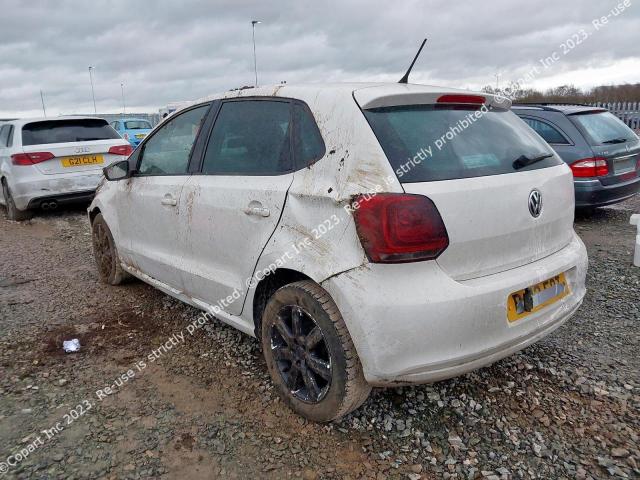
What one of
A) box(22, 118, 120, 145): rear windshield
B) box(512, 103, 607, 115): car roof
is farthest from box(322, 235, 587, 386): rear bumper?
box(22, 118, 120, 145): rear windshield

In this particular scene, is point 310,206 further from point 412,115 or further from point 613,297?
point 613,297

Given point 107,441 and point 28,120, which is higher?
point 28,120

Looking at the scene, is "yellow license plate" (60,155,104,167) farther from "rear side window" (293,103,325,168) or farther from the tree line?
the tree line

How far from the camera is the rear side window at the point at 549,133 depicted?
253 inches

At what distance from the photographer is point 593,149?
20.3 ft

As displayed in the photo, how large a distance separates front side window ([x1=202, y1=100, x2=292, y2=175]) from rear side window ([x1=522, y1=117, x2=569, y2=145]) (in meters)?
4.88

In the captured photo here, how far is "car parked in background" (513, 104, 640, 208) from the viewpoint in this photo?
A: 616 centimetres

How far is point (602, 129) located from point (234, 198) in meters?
5.63

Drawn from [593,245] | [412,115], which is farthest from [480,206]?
[593,245]

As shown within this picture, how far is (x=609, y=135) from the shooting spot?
6434 millimetres

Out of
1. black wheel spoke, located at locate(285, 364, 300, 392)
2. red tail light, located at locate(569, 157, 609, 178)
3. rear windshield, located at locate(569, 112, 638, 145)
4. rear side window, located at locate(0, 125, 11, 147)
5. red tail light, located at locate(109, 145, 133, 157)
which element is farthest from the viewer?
rear side window, located at locate(0, 125, 11, 147)

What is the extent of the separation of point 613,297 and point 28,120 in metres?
8.06

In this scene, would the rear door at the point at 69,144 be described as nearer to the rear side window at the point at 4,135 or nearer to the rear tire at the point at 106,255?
the rear side window at the point at 4,135

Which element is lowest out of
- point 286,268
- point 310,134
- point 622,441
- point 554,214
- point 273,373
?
point 622,441
